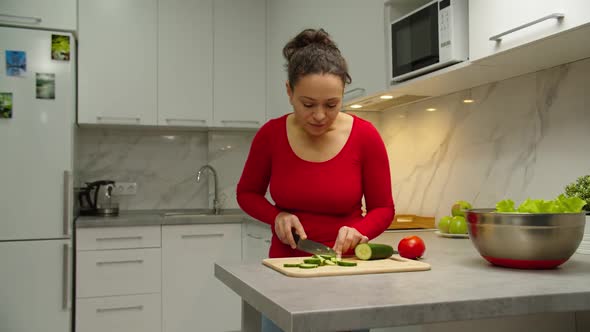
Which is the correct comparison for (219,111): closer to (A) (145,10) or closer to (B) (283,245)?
(A) (145,10)

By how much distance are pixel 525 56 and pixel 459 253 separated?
0.66 metres

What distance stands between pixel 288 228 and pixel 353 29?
1512 mm

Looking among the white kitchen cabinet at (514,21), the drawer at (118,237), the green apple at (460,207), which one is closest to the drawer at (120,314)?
the drawer at (118,237)

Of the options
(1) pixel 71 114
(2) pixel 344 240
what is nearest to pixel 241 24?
(1) pixel 71 114

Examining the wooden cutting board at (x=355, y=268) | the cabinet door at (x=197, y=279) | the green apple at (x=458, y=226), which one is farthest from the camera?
the cabinet door at (x=197, y=279)

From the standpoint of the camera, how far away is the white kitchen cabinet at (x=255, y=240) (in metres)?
3.17

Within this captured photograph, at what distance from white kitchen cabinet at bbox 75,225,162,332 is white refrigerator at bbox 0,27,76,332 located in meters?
0.09

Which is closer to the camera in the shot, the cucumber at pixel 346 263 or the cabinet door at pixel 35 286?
the cucumber at pixel 346 263

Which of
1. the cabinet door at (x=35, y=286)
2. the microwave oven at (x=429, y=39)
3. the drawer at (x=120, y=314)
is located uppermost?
the microwave oven at (x=429, y=39)

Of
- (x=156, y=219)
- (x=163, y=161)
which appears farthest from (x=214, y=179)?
(x=156, y=219)

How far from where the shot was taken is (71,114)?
325 centimetres

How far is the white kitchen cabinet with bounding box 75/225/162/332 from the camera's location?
3.25 metres

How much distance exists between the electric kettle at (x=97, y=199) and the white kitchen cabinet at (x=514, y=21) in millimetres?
2587

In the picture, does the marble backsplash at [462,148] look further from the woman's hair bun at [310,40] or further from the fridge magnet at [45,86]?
the woman's hair bun at [310,40]
